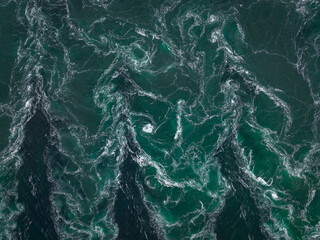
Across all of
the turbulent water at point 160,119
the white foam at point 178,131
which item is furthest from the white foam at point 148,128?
the white foam at point 178,131

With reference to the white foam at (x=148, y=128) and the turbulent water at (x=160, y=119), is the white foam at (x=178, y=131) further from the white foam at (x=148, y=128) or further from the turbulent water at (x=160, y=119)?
the white foam at (x=148, y=128)

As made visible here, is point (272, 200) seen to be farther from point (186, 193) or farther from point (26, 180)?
point (26, 180)

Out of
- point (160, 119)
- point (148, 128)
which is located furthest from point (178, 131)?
point (148, 128)

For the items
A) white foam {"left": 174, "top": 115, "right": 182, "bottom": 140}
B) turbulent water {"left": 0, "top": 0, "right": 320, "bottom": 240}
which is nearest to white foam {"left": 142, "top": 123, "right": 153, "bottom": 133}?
turbulent water {"left": 0, "top": 0, "right": 320, "bottom": 240}

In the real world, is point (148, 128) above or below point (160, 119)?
below

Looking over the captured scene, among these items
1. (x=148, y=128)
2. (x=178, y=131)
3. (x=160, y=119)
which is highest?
(x=160, y=119)

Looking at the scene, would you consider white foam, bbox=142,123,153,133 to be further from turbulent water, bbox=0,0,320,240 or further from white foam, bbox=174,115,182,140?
white foam, bbox=174,115,182,140

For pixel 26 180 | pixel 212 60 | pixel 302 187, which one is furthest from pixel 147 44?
pixel 302 187

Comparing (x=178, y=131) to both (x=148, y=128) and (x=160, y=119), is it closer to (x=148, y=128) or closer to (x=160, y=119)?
(x=160, y=119)
